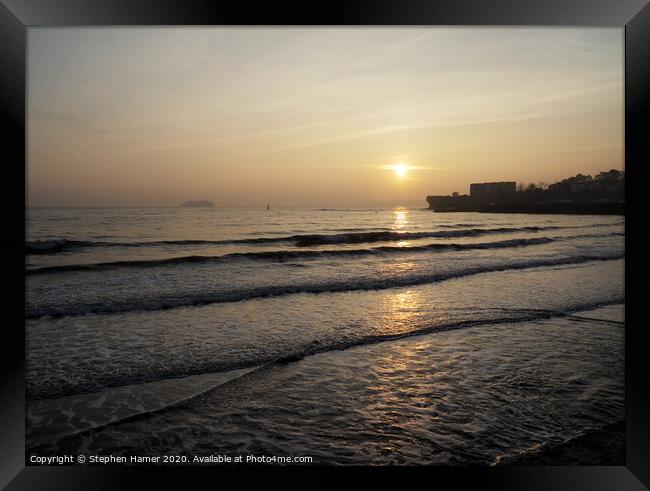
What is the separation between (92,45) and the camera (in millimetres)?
6871

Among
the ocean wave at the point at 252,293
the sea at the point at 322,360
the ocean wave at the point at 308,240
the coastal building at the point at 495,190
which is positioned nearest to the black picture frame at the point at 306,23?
the sea at the point at 322,360

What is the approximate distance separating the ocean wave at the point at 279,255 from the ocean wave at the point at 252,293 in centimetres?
364

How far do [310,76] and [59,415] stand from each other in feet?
16.3

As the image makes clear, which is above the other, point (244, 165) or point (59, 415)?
point (244, 165)

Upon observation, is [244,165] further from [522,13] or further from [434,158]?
[522,13]

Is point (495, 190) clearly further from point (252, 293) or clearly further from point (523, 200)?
point (252, 293)

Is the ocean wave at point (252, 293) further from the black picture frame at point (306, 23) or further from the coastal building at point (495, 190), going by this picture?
the coastal building at point (495, 190)

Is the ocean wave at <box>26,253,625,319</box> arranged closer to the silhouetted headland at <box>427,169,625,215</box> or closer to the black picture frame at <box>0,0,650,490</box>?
the black picture frame at <box>0,0,650,490</box>

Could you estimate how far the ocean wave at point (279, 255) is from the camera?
991cm

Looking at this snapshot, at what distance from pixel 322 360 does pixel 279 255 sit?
8.65m

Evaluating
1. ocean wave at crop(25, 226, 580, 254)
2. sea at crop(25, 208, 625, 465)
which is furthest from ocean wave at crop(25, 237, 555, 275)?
ocean wave at crop(25, 226, 580, 254)
